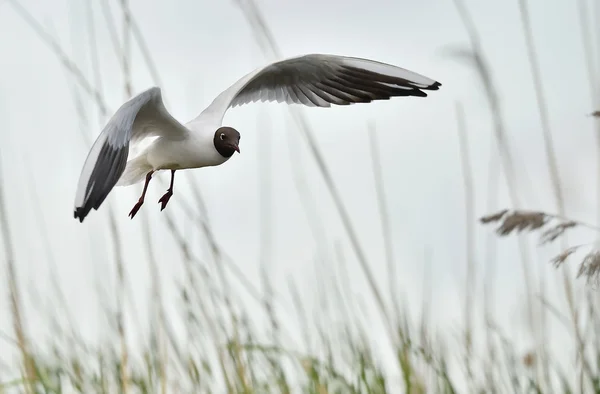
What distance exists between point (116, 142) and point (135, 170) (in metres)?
0.57

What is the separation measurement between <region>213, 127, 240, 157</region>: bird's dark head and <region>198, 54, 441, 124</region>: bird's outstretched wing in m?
0.11

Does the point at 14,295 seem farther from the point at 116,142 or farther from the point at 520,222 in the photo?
the point at 520,222

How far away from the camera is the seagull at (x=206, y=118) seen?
149 cm

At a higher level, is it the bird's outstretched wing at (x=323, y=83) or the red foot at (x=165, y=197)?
the bird's outstretched wing at (x=323, y=83)

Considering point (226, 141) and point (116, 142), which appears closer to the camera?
point (116, 142)

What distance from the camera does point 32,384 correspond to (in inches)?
73.8

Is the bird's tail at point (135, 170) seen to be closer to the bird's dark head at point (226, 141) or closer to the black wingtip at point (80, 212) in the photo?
the bird's dark head at point (226, 141)

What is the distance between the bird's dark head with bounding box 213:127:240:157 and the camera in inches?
71.2

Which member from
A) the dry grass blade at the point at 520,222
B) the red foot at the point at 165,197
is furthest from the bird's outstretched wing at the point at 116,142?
the dry grass blade at the point at 520,222

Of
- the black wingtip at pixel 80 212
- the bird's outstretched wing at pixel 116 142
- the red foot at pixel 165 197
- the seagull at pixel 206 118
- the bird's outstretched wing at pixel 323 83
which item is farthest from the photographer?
the bird's outstretched wing at pixel 323 83

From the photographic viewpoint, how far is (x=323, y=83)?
244 cm

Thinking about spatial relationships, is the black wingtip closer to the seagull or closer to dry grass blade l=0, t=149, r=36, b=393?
the seagull

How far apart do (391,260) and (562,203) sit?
0.47m

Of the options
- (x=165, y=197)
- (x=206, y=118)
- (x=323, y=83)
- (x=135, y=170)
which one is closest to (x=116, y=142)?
(x=165, y=197)
